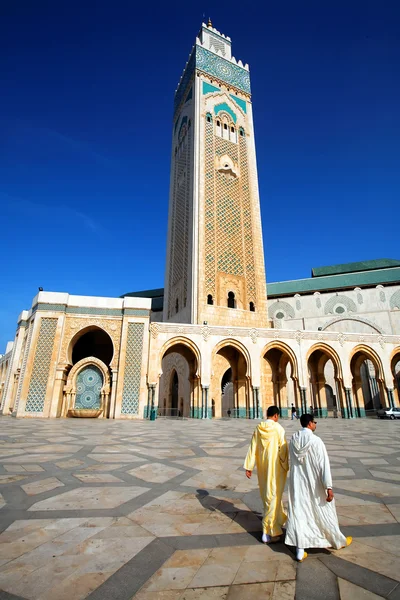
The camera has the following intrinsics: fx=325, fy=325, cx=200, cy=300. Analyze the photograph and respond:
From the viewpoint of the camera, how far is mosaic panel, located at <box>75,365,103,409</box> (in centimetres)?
1589

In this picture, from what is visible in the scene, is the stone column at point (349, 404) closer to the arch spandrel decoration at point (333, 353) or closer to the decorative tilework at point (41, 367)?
the arch spandrel decoration at point (333, 353)

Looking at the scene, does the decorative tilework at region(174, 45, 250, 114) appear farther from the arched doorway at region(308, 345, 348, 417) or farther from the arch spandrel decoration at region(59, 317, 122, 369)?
the arched doorway at region(308, 345, 348, 417)

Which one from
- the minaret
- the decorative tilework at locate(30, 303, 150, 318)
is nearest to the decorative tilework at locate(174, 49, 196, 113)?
the minaret

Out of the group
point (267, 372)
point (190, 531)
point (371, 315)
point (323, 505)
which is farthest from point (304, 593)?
point (371, 315)

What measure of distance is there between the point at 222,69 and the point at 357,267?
21.7 meters

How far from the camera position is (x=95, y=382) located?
16266 millimetres

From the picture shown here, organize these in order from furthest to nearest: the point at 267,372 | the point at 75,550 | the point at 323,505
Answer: the point at 267,372
the point at 323,505
the point at 75,550

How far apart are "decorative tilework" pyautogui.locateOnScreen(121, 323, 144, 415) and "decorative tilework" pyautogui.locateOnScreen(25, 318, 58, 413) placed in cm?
358

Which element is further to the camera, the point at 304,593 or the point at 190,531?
the point at 190,531

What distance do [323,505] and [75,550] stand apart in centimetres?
159

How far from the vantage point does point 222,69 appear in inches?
998

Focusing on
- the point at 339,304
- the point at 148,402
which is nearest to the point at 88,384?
the point at 148,402

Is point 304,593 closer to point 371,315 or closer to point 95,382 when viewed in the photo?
point 95,382

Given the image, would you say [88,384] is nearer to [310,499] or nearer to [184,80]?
[310,499]
